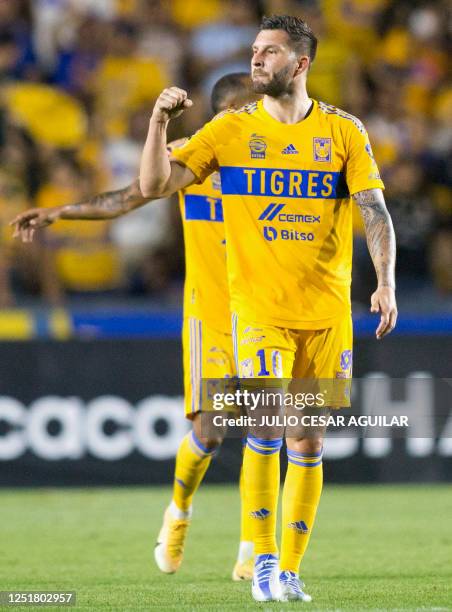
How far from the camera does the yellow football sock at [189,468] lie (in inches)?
281

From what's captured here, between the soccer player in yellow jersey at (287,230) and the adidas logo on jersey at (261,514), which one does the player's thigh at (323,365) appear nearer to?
the soccer player in yellow jersey at (287,230)

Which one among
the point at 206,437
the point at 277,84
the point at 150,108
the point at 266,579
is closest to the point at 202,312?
the point at 206,437

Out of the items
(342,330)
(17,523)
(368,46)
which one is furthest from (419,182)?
(342,330)

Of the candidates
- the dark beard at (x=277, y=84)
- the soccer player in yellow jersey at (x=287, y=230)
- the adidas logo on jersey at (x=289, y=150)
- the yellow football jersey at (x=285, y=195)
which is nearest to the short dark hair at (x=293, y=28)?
the soccer player in yellow jersey at (x=287, y=230)

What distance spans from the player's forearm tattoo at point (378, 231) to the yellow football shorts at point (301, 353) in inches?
16.7

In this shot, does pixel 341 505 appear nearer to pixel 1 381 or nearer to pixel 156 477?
pixel 156 477

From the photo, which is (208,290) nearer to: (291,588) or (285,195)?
(285,195)

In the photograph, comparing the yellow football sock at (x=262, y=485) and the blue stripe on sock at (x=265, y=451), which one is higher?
the blue stripe on sock at (x=265, y=451)

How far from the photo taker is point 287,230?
234 inches

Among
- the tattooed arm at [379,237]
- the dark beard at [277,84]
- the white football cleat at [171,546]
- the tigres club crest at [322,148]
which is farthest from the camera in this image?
the white football cleat at [171,546]

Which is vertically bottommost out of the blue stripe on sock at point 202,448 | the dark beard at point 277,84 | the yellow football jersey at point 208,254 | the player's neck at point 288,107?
the blue stripe on sock at point 202,448

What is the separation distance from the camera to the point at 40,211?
20.4ft

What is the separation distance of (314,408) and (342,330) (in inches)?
16.1

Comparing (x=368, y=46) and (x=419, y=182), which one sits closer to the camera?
(x=419, y=182)
